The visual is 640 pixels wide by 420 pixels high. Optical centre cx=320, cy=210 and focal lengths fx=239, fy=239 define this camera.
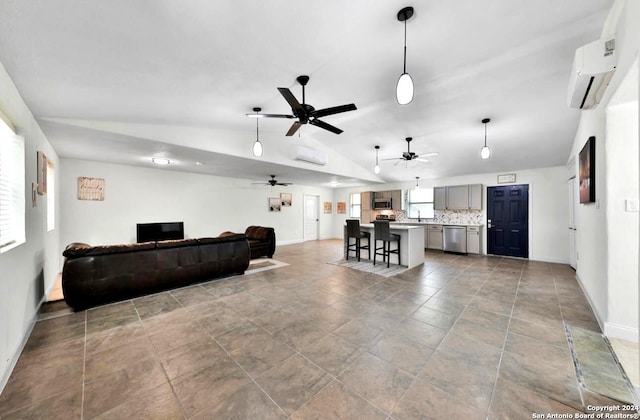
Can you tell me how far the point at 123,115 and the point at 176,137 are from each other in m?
0.81

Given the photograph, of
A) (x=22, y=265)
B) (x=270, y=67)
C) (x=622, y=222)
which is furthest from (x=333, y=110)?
(x=22, y=265)

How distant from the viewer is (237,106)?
3.50 m

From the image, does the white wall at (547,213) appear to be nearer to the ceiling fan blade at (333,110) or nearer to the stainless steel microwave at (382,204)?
the stainless steel microwave at (382,204)

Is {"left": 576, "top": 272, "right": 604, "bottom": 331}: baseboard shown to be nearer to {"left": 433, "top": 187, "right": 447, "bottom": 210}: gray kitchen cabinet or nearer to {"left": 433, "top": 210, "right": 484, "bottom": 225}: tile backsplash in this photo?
{"left": 433, "top": 210, "right": 484, "bottom": 225}: tile backsplash

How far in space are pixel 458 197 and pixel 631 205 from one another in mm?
4887

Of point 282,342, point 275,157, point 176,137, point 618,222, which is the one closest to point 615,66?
point 618,222

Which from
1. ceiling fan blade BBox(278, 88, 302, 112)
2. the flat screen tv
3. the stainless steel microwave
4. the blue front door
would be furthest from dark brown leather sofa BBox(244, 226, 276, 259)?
the blue front door

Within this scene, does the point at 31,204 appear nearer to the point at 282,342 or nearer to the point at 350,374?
the point at 282,342

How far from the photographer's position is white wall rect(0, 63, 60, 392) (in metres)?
1.90

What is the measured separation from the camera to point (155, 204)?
6.15 m

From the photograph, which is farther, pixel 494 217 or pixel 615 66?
pixel 494 217

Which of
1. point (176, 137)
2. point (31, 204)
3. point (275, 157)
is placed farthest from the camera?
point (275, 157)

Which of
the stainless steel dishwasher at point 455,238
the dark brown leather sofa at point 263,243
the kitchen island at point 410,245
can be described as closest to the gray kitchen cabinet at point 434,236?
the stainless steel dishwasher at point 455,238

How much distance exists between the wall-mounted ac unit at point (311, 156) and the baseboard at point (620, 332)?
5155mm
